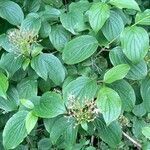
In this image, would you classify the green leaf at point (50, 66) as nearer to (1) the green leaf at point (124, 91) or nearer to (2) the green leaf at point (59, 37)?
(2) the green leaf at point (59, 37)

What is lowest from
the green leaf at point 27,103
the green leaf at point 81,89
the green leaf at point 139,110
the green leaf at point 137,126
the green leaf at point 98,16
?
the green leaf at point 137,126

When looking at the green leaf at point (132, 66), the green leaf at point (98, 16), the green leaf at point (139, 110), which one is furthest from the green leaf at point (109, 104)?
the green leaf at point (139, 110)

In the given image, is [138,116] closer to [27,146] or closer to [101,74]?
[101,74]

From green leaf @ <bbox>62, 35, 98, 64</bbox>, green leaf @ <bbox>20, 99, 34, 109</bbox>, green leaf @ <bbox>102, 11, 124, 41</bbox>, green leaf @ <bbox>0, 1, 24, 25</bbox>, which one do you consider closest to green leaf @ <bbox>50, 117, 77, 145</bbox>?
green leaf @ <bbox>20, 99, 34, 109</bbox>

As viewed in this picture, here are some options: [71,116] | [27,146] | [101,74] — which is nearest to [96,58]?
[101,74]

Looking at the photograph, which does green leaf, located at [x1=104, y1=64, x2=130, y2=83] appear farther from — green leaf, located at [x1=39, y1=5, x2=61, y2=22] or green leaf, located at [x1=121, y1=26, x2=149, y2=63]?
green leaf, located at [x1=39, y1=5, x2=61, y2=22]
